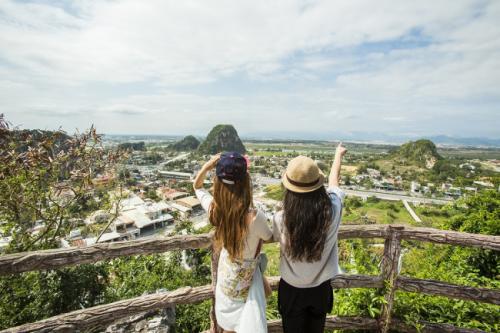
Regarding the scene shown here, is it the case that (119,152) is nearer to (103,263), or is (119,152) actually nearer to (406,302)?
(103,263)

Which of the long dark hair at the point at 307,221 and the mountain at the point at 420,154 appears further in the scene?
the mountain at the point at 420,154

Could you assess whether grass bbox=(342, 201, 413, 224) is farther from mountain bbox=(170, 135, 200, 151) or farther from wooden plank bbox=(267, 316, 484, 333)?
mountain bbox=(170, 135, 200, 151)

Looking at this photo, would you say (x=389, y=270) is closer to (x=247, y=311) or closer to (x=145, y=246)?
(x=247, y=311)

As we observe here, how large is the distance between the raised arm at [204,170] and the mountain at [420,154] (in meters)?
76.9

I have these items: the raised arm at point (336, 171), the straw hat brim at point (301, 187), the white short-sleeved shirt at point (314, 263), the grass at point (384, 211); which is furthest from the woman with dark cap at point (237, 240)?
the grass at point (384, 211)

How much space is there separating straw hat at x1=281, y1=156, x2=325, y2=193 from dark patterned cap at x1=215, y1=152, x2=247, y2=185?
0.95 ft

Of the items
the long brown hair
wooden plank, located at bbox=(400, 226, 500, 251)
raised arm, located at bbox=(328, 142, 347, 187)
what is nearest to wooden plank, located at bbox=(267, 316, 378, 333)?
wooden plank, located at bbox=(400, 226, 500, 251)

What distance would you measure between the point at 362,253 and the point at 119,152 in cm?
494

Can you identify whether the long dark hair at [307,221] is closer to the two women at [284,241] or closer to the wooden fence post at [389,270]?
the two women at [284,241]

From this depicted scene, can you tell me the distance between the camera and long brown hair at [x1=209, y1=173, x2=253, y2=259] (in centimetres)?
158

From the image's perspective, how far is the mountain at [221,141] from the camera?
104 metres

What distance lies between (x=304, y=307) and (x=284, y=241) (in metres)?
0.50

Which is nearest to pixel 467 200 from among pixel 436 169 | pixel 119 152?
pixel 119 152

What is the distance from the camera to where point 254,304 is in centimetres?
174
